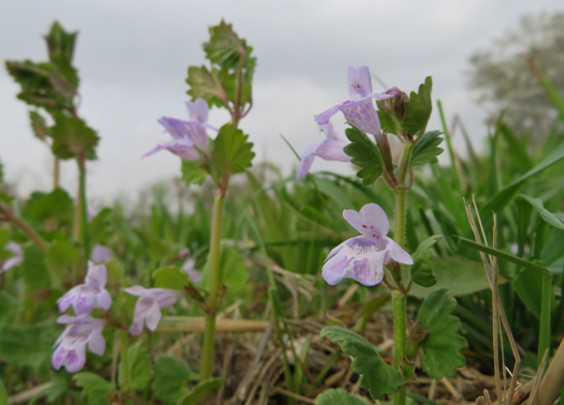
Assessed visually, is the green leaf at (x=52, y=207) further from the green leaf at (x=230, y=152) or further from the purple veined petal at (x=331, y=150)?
the purple veined petal at (x=331, y=150)

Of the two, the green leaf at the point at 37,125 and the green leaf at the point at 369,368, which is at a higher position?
the green leaf at the point at 37,125

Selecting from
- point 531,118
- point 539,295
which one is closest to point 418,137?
point 539,295

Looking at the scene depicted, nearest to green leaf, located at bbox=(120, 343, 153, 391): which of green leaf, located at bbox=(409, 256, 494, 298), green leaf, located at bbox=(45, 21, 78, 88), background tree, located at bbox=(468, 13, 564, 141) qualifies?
green leaf, located at bbox=(409, 256, 494, 298)

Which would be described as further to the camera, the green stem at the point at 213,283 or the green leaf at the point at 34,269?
the green leaf at the point at 34,269

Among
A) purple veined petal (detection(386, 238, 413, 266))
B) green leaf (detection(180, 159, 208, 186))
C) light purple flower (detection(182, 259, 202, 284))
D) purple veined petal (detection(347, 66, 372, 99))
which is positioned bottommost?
light purple flower (detection(182, 259, 202, 284))

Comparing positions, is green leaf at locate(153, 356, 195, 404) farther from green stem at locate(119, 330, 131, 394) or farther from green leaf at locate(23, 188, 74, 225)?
green leaf at locate(23, 188, 74, 225)

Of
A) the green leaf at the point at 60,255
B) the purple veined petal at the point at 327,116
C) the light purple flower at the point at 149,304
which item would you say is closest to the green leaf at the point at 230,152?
the light purple flower at the point at 149,304

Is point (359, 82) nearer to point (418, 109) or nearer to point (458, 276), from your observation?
point (418, 109)

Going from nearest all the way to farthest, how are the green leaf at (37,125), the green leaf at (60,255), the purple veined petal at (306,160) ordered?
the purple veined petal at (306,160) < the green leaf at (60,255) < the green leaf at (37,125)
